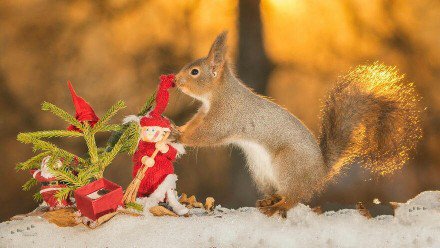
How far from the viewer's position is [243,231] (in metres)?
0.85

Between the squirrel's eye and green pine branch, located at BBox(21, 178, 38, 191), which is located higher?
the squirrel's eye

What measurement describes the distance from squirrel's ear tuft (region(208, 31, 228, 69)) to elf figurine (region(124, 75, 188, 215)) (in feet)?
0.24

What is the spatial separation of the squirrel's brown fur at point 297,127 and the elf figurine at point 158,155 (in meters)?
0.03

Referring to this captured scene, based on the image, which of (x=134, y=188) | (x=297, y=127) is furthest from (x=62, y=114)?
(x=297, y=127)

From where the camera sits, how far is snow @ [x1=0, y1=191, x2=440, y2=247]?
817 mm

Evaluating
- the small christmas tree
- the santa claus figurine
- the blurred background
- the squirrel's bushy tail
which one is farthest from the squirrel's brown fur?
the blurred background

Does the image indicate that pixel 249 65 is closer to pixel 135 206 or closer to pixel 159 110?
pixel 159 110

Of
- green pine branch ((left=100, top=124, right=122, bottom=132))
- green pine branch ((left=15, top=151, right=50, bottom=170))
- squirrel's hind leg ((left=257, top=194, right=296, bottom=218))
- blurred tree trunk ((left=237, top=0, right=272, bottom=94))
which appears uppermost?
blurred tree trunk ((left=237, top=0, right=272, bottom=94))

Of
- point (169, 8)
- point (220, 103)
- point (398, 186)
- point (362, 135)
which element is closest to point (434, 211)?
point (362, 135)

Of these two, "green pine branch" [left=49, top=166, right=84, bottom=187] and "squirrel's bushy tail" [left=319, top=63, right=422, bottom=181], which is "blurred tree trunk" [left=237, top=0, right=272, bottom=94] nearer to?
"squirrel's bushy tail" [left=319, top=63, right=422, bottom=181]

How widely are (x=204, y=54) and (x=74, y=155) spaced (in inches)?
23.7

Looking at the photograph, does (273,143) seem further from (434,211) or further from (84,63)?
(84,63)

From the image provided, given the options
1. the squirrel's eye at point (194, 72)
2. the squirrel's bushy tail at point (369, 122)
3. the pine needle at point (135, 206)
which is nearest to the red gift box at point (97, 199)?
the pine needle at point (135, 206)

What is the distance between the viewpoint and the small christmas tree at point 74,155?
0.81m
